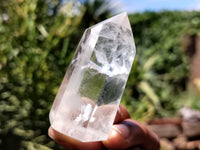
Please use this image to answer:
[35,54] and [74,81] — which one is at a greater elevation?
[74,81]

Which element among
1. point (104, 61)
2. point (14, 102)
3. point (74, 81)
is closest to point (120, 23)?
point (104, 61)

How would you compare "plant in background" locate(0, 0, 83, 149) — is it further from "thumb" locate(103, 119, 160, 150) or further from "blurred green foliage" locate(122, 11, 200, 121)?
"blurred green foliage" locate(122, 11, 200, 121)

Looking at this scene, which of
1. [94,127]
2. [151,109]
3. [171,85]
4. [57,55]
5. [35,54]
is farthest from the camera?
[171,85]

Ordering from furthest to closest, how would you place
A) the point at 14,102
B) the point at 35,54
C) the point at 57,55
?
the point at 57,55 < the point at 35,54 < the point at 14,102

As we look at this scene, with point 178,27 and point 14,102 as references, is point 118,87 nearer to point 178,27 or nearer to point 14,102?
point 14,102

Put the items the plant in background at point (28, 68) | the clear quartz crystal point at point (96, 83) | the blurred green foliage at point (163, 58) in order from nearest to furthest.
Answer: the clear quartz crystal point at point (96, 83)
the plant in background at point (28, 68)
the blurred green foliage at point (163, 58)

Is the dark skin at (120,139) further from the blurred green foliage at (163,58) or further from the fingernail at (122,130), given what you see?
the blurred green foliage at (163,58)

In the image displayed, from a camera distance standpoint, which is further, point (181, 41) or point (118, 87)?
point (181, 41)

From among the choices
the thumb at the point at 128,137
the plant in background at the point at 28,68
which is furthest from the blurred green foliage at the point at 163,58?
the thumb at the point at 128,137
